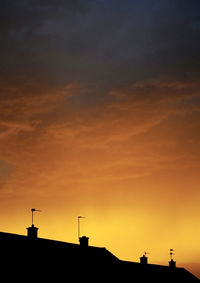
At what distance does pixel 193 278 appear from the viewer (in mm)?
75000

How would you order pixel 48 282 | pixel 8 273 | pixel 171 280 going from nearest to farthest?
1. pixel 8 273
2. pixel 48 282
3. pixel 171 280

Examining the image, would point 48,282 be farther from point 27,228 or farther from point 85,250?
point 85,250

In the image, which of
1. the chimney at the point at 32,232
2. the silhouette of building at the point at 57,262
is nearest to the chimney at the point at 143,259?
the silhouette of building at the point at 57,262

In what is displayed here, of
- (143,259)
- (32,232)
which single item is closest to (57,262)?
(32,232)

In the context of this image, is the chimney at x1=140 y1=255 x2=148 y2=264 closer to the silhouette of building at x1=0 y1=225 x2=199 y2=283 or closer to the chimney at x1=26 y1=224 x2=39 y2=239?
the silhouette of building at x1=0 y1=225 x2=199 y2=283

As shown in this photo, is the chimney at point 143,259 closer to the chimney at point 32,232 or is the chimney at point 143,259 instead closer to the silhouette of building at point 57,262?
the silhouette of building at point 57,262

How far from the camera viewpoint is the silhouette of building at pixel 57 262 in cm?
4184

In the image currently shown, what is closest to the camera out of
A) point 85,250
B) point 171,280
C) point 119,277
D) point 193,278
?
point 85,250

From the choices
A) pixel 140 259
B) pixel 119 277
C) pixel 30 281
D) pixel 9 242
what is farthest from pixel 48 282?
pixel 140 259

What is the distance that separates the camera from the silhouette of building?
4184cm

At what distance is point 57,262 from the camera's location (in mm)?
46219

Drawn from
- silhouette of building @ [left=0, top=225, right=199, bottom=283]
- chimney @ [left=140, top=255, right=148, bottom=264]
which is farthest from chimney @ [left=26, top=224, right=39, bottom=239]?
chimney @ [left=140, top=255, right=148, bottom=264]

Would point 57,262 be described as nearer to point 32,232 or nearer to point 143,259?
point 32,232

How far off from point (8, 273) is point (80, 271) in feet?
32.8
